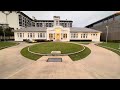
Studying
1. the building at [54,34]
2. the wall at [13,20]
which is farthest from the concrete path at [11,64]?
the wall at [13,20]

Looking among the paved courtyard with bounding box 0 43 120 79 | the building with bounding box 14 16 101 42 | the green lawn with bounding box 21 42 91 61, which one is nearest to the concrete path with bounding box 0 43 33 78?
the paved courtyard with bounding box 0 43 120 79

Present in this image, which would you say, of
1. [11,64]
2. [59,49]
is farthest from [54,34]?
[11,64]

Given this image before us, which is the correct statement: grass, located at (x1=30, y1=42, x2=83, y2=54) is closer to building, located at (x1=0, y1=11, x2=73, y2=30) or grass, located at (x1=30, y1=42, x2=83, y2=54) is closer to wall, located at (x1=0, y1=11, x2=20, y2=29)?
building, located at (x1=0, y1=11, x2=73, y2=30)

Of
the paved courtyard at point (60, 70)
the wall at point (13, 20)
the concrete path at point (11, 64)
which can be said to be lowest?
the concrete path at point (11, 64)

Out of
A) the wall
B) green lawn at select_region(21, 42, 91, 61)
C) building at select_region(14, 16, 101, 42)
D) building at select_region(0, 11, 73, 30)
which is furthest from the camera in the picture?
building at select_region(0, 11, 73, 30)

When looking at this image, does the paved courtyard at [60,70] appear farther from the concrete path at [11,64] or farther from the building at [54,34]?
the building at [54,34]

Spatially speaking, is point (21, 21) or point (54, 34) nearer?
point (54, 34)

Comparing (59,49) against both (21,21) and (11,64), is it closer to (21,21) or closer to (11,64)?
(11,64)

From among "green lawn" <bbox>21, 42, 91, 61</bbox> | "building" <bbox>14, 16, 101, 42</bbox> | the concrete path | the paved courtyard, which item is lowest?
the concrete path

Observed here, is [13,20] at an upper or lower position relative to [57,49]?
upper

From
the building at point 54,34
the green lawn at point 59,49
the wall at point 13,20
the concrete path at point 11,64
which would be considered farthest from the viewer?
the wall at point 13,20
